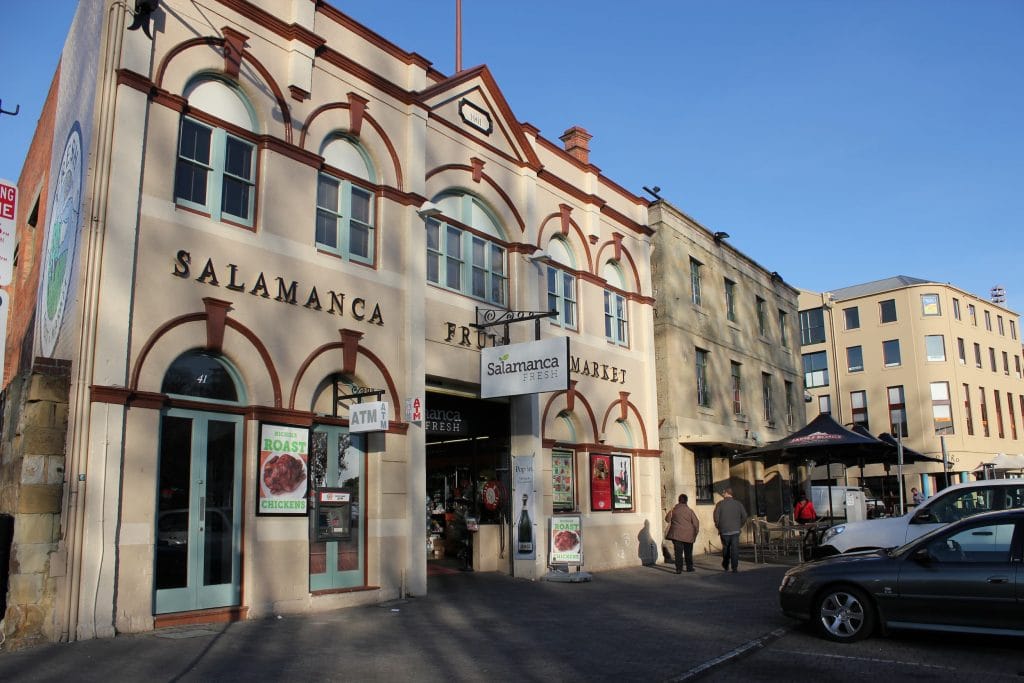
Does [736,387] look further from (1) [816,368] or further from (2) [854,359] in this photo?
(1) [816,368]

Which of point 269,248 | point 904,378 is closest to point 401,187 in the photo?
point 269,248

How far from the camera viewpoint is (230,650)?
938cm

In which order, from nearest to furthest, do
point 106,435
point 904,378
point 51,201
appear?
point 106,435, point 51,201, point 904,378

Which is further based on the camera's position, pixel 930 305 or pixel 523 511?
Result: pixel 930 305

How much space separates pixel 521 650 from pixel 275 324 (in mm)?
6023

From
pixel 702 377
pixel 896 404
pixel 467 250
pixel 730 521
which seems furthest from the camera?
pixel 896 404

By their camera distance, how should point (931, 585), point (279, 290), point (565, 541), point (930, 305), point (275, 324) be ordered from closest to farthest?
1. point (931, 585)
2. point (275, 324)
3. point (279, 290)
4. point (565, 541)
5. point (930, 305)

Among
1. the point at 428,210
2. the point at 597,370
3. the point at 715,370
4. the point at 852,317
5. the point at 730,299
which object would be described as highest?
the point at 852,317

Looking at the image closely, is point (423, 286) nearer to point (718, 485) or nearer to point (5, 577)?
point (5, 577)

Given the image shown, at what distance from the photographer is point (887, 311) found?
174 feet

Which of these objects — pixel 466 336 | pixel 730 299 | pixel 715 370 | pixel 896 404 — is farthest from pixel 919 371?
pixel 466 336

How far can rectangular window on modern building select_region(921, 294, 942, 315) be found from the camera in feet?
169

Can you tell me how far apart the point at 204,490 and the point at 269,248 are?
367cm

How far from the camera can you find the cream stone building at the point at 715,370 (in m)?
23.3
